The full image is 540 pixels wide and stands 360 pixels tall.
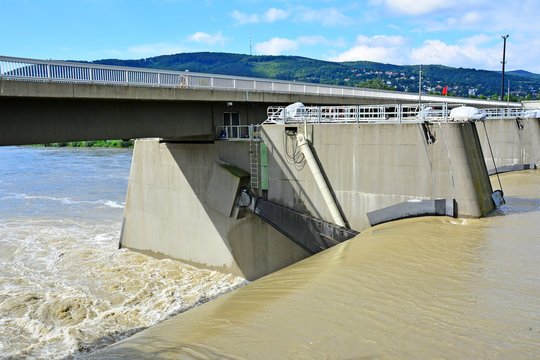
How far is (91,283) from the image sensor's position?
19.2 m

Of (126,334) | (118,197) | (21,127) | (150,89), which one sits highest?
(150,89)

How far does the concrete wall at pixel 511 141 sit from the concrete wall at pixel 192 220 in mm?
15704

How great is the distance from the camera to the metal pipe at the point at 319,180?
15.2m

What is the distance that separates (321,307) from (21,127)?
10830 mm

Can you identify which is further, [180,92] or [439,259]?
[180,92]

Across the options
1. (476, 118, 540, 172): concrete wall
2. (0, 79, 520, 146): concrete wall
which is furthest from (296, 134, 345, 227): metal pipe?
(476, 118, 540, 172): concrete wall

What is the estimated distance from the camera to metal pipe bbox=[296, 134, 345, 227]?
1520 centimetres

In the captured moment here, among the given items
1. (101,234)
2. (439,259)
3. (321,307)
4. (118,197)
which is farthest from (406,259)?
(118,197)

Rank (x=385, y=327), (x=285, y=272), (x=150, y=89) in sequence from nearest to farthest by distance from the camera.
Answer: (x=385, y=327), (x=285, y=272), (x=150, y=89)

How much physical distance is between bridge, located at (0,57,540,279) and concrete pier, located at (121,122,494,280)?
0.04 meters

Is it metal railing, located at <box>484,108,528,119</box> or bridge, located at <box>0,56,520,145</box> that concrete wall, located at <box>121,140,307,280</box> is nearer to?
bridge, located at <box>0,56,520,145</box>

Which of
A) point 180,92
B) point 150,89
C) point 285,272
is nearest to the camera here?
point 285,272

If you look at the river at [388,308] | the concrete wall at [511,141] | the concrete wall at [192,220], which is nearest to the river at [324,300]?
the river at [388,308]

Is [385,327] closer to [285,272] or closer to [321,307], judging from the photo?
[321,307]
